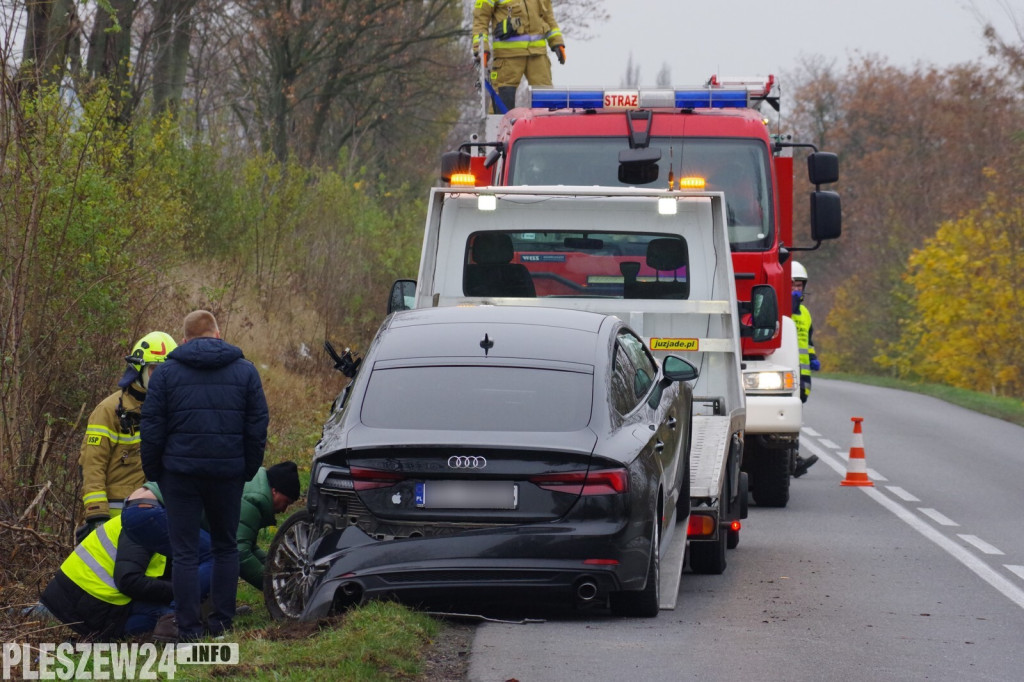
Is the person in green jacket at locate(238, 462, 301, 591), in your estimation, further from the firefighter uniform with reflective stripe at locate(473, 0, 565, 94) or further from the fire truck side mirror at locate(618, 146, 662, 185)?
the firefighter uniform with reflective stripe at locate(473, 0, 565, 94)

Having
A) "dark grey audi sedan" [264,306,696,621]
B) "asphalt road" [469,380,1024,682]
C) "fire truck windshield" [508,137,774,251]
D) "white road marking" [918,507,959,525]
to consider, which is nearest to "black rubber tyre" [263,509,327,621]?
"dark grey audi sedan" [264,306,696,621]

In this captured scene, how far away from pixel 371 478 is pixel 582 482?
1.01m

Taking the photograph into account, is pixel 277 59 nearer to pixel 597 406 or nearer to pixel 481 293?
pixel 481 293

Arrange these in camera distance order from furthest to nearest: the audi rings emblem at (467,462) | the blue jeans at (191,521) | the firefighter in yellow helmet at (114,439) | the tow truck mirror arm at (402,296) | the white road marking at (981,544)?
the tow truck mirror arm at (402,296) < the white road marking at (981,544) < the firefighter in yellow helmet at (114,439) < the blue jeans at (191,521) < the audi rings emblem at (467,462)

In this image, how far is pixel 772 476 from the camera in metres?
12.6

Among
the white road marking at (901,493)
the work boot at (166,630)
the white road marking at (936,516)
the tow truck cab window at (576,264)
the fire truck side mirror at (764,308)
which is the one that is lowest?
the white road marking at (901,493)

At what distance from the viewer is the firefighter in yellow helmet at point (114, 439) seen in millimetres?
8469

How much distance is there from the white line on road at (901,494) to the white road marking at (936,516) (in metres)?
0.60

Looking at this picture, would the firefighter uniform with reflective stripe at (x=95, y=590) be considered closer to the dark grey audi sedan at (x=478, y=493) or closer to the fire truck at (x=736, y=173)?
the dark grey audi sedan at (x=478, y=493)

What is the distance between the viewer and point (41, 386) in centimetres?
1002

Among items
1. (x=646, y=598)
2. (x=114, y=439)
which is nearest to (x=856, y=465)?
(x=646, y=598)

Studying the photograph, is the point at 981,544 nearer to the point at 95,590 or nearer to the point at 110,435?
the point at 110,435

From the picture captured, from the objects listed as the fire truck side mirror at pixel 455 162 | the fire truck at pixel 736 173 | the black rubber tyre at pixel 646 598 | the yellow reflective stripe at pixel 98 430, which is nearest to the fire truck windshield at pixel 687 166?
the fire truck at pixel 736 173

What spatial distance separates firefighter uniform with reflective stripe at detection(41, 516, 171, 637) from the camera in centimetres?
741
